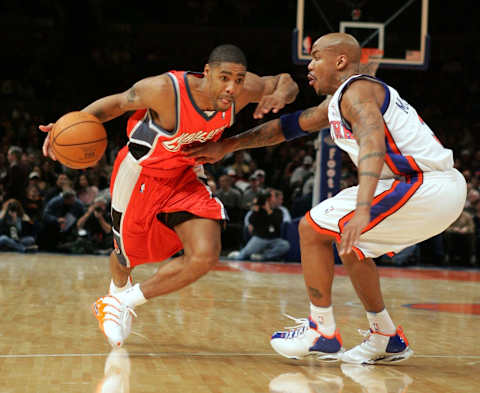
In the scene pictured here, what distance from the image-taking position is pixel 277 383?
304 cm

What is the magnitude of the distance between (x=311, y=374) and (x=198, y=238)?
40.3 inches

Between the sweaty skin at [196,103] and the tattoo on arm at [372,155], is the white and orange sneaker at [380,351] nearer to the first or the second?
the sweaty skin at [196,103]

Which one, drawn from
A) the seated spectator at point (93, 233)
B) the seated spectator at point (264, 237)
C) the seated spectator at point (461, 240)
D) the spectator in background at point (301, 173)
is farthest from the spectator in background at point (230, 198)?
the seated spectator at point (461, 240)

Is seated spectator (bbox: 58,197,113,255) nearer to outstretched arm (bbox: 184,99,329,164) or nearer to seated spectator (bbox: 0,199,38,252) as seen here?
seated spectator (bbox: 0,199,38,252)

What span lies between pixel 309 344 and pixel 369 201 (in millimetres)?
854

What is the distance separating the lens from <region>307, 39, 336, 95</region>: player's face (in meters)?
3.53

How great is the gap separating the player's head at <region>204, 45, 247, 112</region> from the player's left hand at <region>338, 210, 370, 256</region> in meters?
1.17

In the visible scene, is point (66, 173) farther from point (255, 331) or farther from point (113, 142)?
point (255, 331)

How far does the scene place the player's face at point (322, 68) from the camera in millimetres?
3525

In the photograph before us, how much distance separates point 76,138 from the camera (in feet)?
12.6

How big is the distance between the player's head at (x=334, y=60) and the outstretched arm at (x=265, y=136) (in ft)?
1.24

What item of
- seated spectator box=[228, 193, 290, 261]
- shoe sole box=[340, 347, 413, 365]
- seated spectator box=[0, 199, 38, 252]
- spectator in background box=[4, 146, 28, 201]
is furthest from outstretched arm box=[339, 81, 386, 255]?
spectator in background box=[4, 146, 28, 201]

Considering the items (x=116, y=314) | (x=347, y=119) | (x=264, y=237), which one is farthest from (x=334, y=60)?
(x=264, y=237)

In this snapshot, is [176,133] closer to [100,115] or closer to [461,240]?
[100,115]
